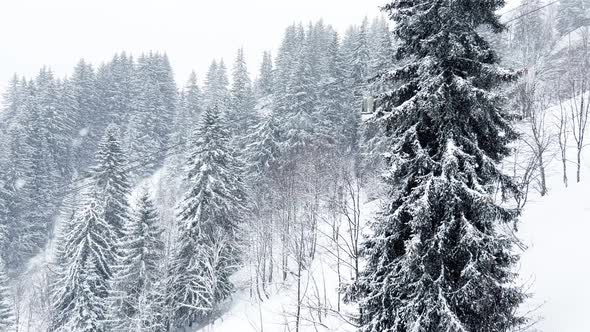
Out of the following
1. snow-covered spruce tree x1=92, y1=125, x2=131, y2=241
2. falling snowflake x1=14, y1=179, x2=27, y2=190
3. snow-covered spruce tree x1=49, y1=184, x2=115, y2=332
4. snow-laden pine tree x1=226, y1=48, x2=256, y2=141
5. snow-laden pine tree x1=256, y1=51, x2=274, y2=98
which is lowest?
snow-covered spruce tree x1=49, y1=184, x2=115, y2=332

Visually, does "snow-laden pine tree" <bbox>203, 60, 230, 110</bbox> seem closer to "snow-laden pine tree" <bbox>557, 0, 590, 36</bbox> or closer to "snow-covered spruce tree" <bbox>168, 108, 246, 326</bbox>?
"snow-covered spruce tree" <bbox>168, 108, 246, 326</bbox>

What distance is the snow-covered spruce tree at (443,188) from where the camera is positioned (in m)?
9.09

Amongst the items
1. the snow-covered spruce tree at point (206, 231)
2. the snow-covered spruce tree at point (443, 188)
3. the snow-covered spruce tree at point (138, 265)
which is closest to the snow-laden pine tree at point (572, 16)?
the snow-covered spruce tree at point (206, 231)

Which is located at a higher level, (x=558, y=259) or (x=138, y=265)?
(x=558, y=259)

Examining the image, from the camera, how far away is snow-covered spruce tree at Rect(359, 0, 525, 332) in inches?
358

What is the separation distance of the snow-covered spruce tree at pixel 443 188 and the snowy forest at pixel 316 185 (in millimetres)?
49

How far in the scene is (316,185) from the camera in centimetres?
3741

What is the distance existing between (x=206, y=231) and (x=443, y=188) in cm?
2680

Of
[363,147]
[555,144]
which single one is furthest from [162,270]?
[555,144]

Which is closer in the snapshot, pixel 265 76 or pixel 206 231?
pixel 206 231

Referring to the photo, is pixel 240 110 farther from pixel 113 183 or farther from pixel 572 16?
pixel 572 16

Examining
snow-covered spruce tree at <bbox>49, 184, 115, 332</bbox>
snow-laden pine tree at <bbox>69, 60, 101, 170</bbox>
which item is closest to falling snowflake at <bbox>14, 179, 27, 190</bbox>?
snow-laden pine tree at <bbox>69, 60, 101, 170</bbox>

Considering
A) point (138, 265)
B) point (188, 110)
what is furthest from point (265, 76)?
point (138, 265)

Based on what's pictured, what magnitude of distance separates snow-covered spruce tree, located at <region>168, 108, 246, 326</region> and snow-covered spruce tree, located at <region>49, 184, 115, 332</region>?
5.29m
